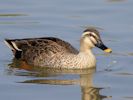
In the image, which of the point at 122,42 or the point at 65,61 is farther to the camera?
the point at 122,42

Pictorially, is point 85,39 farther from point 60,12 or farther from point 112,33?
point 60,12

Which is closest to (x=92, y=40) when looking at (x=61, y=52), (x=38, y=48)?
(x=61, y=52)

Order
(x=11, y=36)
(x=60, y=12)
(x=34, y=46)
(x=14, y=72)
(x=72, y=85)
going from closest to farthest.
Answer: (x=72, y=85) → (x=14, y=72) → (x=34, y=46) → (x=11, y=36) → (x=60, y=12)

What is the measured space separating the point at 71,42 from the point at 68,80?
9.98 feet

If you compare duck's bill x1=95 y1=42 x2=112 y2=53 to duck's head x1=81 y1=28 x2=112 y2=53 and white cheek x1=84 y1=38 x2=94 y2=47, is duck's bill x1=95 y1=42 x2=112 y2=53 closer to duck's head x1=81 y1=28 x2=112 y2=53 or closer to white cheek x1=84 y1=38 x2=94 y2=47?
duck's head x1=81 y1=28 x2=112 y2=53

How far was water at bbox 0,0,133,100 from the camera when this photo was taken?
14.5 meters

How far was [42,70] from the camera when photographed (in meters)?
16.8

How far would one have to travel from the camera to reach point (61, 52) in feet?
56.0

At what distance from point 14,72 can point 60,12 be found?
4535mm

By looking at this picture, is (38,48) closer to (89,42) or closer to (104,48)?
(89,42)

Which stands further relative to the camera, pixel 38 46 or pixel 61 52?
pixel 38 46

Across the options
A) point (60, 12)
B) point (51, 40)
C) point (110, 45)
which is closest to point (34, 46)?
point (51, 40)

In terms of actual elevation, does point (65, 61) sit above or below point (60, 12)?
below

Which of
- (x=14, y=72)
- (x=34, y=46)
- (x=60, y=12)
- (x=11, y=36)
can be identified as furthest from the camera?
(x=60, y=12)
